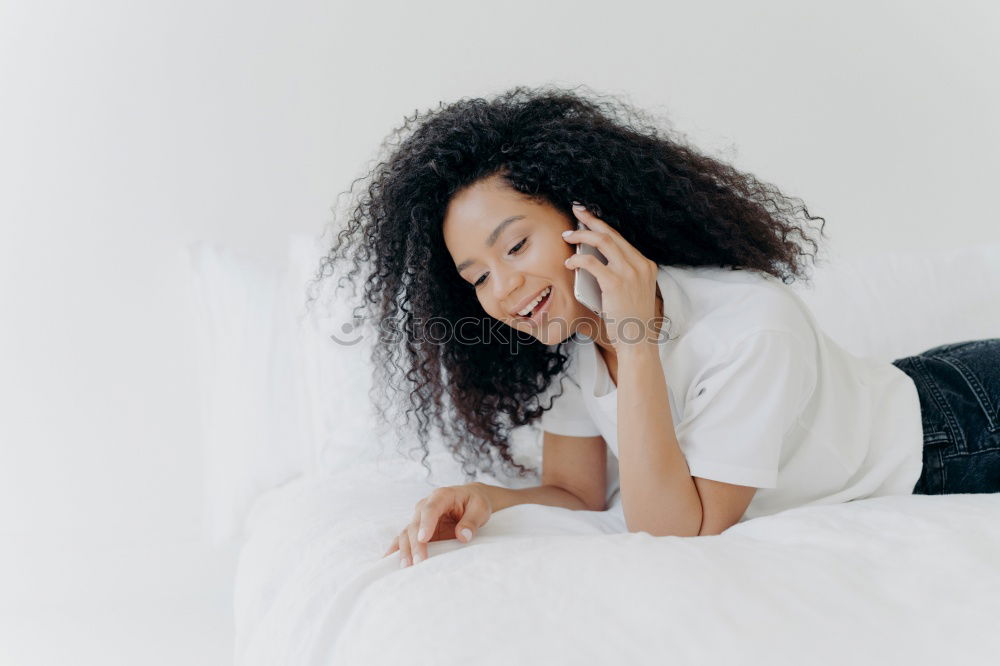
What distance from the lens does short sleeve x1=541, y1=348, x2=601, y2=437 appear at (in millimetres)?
1510

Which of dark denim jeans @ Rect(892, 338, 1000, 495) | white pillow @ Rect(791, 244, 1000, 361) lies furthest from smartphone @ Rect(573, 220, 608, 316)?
white pillow @ Rect(791, 244, 1000, 361)

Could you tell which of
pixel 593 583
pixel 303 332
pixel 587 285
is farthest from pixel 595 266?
pixel 303 332

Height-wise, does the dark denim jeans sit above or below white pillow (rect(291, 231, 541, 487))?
below

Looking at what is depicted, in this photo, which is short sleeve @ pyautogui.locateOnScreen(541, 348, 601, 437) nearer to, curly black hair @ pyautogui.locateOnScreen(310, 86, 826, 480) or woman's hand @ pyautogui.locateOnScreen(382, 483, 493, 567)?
curly black hair @ pyautogui.locateOnScreen(310, 86, 826, 480)

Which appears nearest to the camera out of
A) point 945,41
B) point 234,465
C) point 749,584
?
point 749,584

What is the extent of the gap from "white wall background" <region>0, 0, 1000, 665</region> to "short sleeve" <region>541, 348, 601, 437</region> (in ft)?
2.60

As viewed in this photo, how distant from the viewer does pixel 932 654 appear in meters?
0.75

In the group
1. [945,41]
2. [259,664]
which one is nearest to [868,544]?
[259,664]

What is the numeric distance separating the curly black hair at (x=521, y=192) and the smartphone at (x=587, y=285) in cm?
7

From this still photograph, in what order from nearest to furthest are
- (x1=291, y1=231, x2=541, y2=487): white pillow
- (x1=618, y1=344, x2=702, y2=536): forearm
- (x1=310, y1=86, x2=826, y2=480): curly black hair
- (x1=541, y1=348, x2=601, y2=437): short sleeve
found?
(x1=618, y1=344, x2=702, y2=536): forearm → (x1=310, y1=86, x2=826, y2=480): curly black hair → (x1=541, y1=348, x2=601, y2=437): short sleeve → (x1=291, y1=231, x2=541, y2=487): white pillow

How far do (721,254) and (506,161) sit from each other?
370 mm

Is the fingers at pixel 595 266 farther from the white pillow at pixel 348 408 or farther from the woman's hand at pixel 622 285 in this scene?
the white pillow at pixel 348 408

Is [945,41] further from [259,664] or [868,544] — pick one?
[259,664]

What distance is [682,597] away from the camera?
0.82 metres
